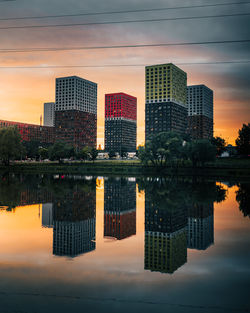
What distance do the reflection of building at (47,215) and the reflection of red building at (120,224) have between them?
3.48 metres

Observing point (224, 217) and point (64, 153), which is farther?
point (64, 153)

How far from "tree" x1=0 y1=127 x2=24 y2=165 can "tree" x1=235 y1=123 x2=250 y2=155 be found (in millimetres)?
106257

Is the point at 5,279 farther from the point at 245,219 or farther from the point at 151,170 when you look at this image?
the point at 151,170

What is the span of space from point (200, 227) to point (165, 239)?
3707mm

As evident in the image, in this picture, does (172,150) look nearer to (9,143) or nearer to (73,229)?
(9,143)

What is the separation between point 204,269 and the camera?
10094 mm

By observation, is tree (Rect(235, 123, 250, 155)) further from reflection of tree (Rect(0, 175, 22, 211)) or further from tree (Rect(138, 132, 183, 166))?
reflection of tree (Rect(0, 175, 22, 211))

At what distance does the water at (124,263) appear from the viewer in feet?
24.7

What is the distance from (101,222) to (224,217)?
341 inches

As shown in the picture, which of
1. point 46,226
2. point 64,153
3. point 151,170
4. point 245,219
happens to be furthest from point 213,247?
point 64,153

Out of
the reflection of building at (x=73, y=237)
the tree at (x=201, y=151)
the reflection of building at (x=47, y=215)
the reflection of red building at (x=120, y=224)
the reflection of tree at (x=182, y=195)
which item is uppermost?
the tree at (x=201, y=151)

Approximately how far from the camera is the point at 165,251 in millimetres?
12070

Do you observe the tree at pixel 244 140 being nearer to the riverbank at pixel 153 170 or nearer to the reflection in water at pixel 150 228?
the riverbank at pixel 153 170

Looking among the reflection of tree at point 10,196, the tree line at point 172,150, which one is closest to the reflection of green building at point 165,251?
the reflection of tree at point 10,196
